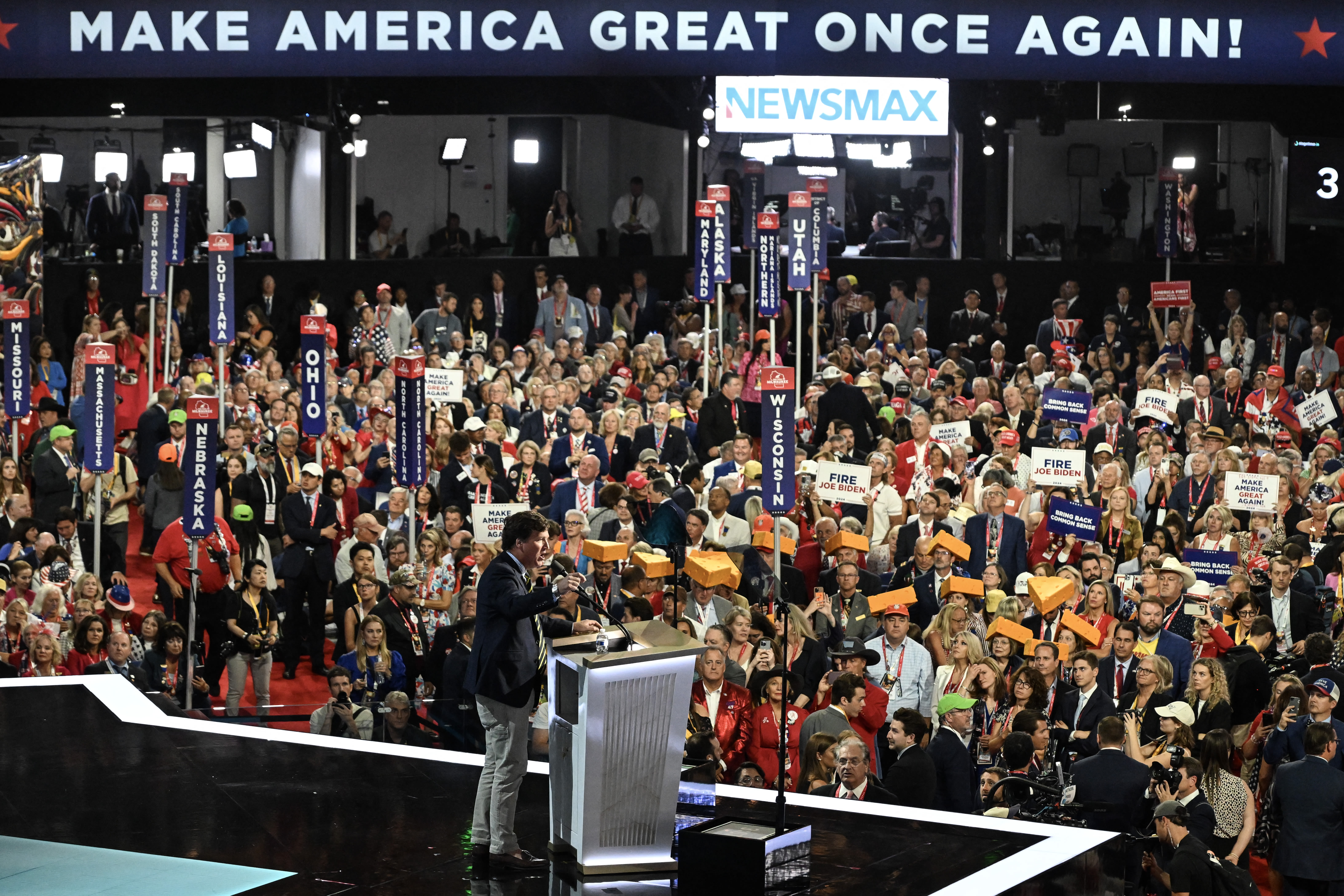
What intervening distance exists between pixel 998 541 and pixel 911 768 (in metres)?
4.11

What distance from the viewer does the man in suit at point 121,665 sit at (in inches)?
430

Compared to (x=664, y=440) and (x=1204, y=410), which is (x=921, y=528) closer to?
(x=664, y=440)

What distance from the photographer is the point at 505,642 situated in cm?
659

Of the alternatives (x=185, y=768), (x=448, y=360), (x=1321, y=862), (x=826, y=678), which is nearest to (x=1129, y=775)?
(x=1321, y=862)

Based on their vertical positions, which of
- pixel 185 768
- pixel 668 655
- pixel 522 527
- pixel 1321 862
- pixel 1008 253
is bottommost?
pixel 1321 862

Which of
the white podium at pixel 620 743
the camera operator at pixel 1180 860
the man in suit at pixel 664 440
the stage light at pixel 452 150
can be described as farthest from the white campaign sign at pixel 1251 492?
the stage light at pixel 452 150

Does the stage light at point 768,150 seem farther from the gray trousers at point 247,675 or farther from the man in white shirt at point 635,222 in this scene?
the gray trousers at point 247,675

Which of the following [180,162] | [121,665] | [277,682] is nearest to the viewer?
[121,665]

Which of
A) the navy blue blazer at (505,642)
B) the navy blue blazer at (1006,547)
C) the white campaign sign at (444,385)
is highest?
the white campaign sign at (444,385)

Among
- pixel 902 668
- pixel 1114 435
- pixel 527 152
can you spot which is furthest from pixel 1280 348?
pixel 902 668

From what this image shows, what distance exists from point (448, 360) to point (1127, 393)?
7.12 meters

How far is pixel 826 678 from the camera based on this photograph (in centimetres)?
980

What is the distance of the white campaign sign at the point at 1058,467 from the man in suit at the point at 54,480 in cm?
739

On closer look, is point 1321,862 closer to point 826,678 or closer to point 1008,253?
point 826,678
